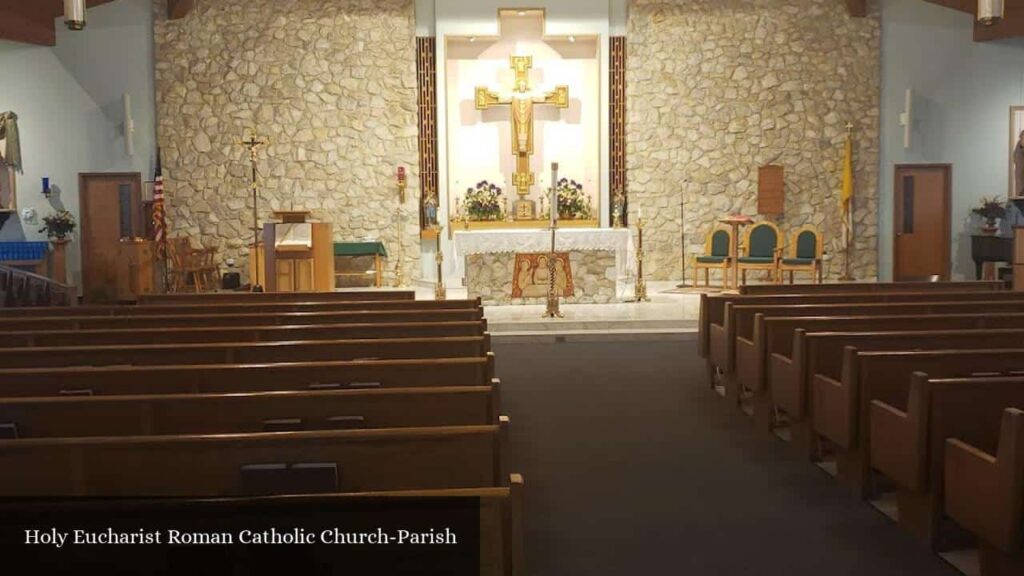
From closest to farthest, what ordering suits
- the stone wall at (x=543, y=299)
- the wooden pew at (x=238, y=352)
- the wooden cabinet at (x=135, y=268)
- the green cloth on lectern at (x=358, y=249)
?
the wooden pew at (x=238, y=352)
the stone wall at (x=543, y=299)
the wooden cabinet at (x=135, y=268)
the green cloth on lectern at (x=358, y=249)

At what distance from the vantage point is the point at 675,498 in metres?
3.73

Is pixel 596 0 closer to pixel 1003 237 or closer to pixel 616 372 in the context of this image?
pixel 1003 237

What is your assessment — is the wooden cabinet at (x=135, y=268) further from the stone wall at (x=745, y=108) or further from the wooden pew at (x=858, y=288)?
the wooden pew at (x=858, y=288)

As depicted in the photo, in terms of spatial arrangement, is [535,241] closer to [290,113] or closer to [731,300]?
[731,300]

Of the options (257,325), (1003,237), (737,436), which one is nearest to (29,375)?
(257,325)

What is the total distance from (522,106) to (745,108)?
9.35ft

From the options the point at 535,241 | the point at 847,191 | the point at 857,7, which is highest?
the point at 857,7

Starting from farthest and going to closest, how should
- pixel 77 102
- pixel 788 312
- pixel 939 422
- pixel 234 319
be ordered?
1. pixel 77 102
2. pixel 788 312
3. pixel 234 319
4. pixel 939 422

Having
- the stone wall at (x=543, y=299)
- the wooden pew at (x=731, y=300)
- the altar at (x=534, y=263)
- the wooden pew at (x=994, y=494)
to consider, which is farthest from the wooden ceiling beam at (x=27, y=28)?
the wooden pew at (x=994, y=494)

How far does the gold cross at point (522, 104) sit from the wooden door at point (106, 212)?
4.39 m

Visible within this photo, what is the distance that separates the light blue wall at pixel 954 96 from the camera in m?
12.2

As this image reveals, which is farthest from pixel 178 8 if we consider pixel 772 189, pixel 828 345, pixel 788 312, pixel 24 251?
pixel 828 345

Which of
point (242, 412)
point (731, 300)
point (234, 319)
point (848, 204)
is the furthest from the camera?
point (848, 204)

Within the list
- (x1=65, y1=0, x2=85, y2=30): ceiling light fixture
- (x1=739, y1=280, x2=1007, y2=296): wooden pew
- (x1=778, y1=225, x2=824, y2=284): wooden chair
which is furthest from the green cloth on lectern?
(x1=739, y1=280, x2=1007, y2=296): wooden pew
